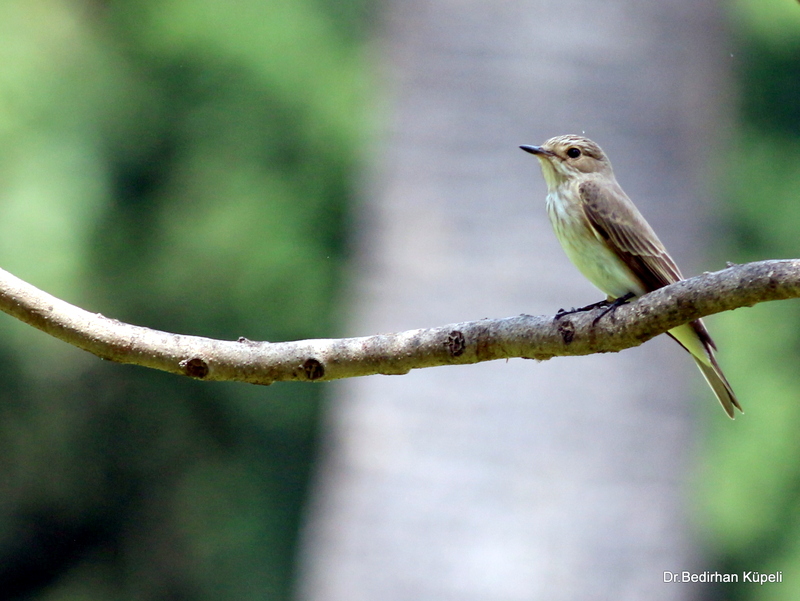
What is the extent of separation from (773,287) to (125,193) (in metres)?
6.84

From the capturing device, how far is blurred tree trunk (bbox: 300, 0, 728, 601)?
4.80 metres

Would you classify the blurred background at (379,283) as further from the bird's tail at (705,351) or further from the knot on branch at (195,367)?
the knot on branch at (195,367)

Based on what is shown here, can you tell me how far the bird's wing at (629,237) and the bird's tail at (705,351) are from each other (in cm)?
28

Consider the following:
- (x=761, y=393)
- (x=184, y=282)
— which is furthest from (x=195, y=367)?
(x=761, y=393)

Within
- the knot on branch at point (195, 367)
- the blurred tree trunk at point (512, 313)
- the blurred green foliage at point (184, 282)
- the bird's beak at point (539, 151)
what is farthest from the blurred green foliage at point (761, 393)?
the knot on branch at point (195, 367)

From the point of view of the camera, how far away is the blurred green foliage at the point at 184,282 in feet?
26.7

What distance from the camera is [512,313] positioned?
16.3 feet

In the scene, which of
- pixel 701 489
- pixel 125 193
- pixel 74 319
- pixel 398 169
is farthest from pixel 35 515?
pixel 74 319

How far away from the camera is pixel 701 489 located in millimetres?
6016

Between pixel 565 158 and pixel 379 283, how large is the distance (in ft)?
5.47

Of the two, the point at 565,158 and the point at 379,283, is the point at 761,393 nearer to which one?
the point at 379,283

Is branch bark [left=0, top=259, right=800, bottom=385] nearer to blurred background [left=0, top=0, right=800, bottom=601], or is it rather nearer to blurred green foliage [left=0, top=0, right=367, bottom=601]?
blurred background [left=0, top=0, right=800, bottom=601]

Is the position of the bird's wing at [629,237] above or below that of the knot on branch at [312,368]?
above

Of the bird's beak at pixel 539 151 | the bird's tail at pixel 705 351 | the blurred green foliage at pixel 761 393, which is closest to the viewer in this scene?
the bird's tail at pixel 705 351
